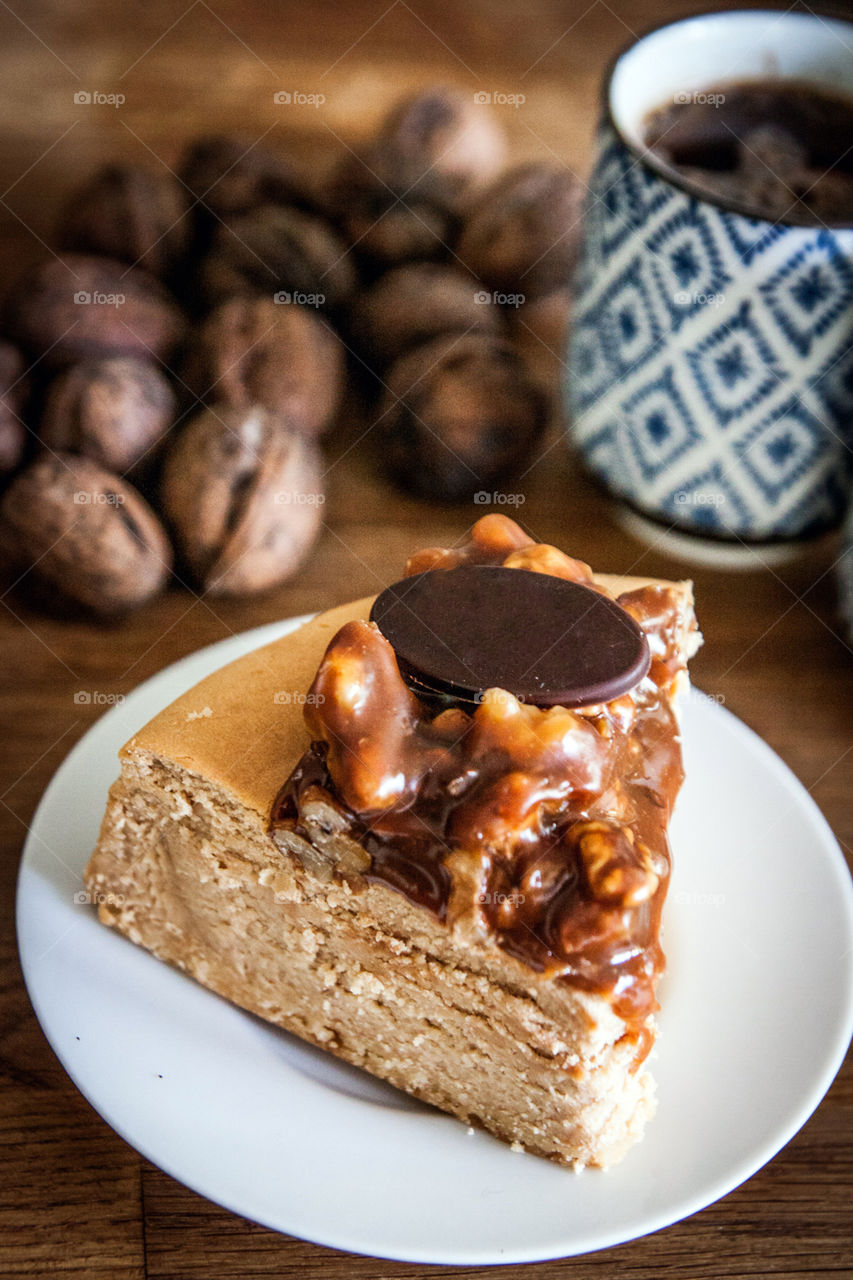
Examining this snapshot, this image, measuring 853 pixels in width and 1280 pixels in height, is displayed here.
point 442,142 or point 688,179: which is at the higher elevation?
point 688,179

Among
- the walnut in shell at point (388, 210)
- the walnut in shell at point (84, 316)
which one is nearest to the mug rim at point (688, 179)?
the walnut in shell at point (388, 210)

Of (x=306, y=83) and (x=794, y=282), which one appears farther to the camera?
(x=306, y=83)

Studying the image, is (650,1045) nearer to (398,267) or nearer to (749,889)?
(749,889)

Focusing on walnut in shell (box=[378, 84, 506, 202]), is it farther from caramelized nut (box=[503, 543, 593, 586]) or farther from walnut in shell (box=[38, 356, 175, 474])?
caramelized nut (box=[503, 543, 593, 586])

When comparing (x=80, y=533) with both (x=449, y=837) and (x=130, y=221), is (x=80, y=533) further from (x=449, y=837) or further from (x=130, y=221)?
(x=449, y=837)

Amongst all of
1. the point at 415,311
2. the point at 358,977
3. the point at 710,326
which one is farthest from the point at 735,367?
the point at 358,977

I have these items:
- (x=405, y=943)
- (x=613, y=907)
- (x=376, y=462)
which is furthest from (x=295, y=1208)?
(x=376, y=462)

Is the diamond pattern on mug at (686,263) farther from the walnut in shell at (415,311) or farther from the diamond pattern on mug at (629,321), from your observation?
the walnut in shell at (415,311)
